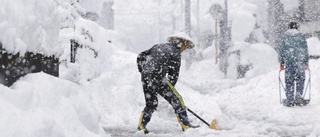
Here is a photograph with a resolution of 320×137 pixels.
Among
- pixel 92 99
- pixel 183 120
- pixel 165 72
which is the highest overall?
pixel 165 72

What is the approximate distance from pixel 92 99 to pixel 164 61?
118 inches

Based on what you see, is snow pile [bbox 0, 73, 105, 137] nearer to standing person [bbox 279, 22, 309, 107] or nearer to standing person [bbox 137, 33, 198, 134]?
standing person [bbox 137, 33, 198, 134]

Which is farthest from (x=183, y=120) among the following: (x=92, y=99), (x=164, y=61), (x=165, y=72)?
(x=92, y=99)

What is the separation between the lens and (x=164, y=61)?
6.73 meters

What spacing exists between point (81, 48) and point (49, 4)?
5333 millimetres

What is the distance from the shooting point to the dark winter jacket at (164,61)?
6676 mm

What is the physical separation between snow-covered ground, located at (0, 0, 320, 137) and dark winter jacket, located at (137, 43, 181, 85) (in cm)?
86

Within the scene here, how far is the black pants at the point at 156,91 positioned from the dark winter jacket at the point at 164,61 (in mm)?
67

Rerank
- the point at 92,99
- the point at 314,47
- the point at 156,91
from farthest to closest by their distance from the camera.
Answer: the point at 314,47 < the point at 92,99 < the point at 156,91

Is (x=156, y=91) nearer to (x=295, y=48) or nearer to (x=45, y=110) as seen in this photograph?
(x=45, y=110)

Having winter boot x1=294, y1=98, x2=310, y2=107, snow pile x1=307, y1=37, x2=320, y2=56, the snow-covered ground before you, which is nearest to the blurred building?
snow pile x1=307, y1=37, x2=320, y2=56

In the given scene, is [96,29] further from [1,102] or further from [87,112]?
[1,102]

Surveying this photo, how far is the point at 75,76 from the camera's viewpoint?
588cm

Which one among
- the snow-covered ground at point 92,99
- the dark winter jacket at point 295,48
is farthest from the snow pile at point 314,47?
the dark winter jacket at point 295,48
